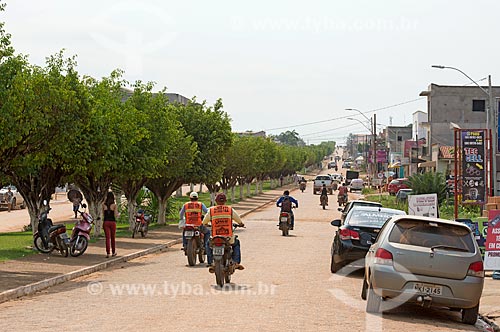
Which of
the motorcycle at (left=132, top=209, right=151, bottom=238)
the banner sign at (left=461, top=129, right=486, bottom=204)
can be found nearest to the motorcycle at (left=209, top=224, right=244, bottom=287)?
the motorcycle at (left=132, top=209, right=151, bottom=238)

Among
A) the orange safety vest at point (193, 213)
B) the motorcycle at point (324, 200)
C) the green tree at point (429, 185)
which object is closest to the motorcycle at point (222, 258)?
the orange safety vest at point (193, 213)

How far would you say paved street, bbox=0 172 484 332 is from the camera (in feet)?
37.6

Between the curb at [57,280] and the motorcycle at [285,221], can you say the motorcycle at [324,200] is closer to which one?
the motorcycle at [285,221]

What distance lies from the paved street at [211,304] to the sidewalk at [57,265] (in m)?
0.32

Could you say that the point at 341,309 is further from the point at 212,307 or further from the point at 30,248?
the point at 30,248

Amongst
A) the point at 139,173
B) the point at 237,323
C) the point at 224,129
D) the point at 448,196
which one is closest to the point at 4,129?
the point at 237,323

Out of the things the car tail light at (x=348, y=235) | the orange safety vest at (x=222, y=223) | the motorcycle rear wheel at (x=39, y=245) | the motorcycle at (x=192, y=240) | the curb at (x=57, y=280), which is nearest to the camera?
the curb at (x=57, y=280)

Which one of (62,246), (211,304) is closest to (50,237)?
(62,246)

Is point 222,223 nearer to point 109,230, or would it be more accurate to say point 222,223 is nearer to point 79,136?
point 109,230

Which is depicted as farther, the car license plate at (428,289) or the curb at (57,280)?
the curb at (57,280)

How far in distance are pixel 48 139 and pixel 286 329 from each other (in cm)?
1211

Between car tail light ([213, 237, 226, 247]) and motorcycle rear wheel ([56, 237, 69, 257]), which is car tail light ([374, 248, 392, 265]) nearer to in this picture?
car tail light ([213, 237, 226, 247])

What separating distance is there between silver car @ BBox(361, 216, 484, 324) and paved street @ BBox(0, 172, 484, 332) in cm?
33

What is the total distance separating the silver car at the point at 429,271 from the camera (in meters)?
12.6
